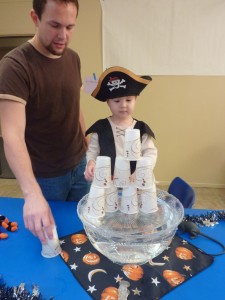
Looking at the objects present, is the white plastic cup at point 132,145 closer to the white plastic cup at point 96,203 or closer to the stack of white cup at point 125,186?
the stack of white cup at point 125,186

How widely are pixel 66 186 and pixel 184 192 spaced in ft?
1.98

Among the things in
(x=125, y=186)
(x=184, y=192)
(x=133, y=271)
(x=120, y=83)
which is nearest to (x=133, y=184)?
(x=125, y=186)

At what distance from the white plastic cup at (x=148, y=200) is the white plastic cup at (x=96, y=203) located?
120 mm

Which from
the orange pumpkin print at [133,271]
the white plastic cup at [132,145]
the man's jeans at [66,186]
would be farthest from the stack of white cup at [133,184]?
the man's jeans at [66,186]

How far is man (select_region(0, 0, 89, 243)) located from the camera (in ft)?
2.82

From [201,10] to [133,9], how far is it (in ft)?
2.12

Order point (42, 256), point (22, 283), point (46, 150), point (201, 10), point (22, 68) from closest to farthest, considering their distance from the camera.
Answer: point (22, 283) → point (42, 256) → point (22, 68) → point (46, 150) → point (201, 10)

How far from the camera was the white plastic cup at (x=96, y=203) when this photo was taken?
0.71m

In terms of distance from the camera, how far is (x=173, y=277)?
0.68 m

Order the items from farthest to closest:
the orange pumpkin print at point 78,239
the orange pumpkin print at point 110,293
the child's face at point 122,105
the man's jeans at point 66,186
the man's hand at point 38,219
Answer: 1. the man's jeans at point 66,186
2. the child's face at point 122,105
3. the orange pumpkin print at point 78,239
4. the man's hand at point 38,219
5. the orange pumpkin print at point 110,293

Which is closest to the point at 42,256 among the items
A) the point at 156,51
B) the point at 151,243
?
the point at 151,243

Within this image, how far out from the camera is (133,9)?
243 cm

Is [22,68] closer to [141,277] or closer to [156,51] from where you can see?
[141,277]

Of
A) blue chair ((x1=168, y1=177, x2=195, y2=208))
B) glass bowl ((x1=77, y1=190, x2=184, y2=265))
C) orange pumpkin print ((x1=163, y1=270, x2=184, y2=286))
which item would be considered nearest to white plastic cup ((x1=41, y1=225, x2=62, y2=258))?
glass bowl ((x1=77, y1=190, x2=184, y2=265))
